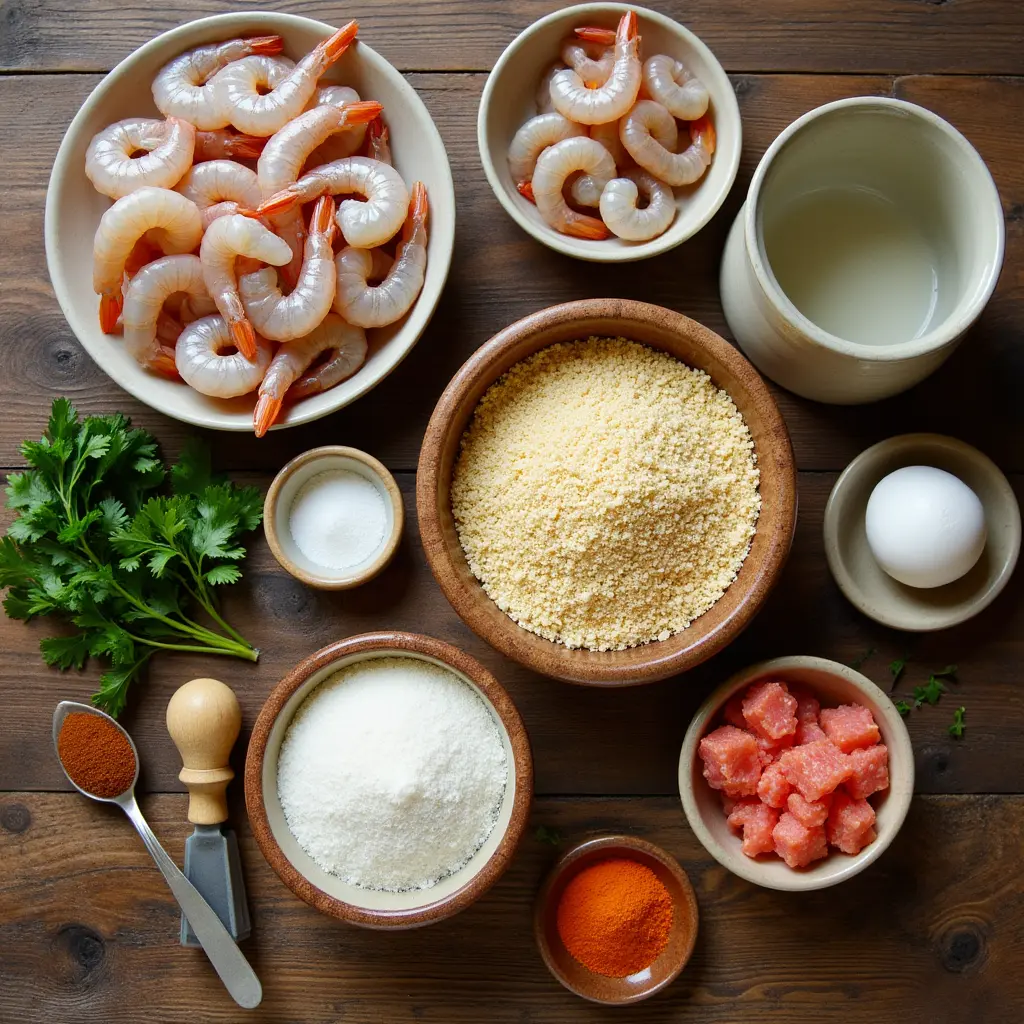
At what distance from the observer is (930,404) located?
1.51 m

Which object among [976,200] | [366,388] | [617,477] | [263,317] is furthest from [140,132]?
[976,200]

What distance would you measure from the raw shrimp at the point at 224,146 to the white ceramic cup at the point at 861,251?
734 millimetres

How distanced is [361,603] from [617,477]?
50 centimetres

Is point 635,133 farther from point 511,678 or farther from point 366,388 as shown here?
point 511,678

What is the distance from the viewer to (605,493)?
1239 mm

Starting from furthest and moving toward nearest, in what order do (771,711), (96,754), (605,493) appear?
(96,754) < (771,711) < (605,493)

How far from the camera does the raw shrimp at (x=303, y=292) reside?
1.32 meters

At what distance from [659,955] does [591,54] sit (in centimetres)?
140

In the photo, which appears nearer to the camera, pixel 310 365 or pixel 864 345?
pixel 864 345

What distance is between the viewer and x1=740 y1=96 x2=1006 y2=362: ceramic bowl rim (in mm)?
1221

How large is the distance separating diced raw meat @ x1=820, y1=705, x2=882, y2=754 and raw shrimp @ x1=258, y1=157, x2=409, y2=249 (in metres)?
0.97

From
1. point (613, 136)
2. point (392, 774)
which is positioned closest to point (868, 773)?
point (392, 774)

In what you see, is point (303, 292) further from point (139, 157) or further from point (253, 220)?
point (139, 157)

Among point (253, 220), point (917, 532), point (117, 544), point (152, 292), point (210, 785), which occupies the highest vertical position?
point (253, 220)
